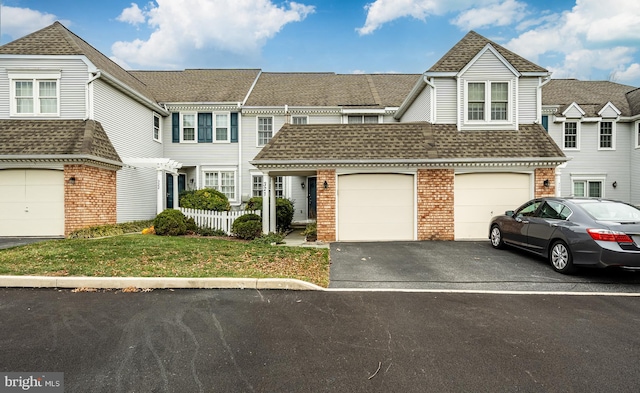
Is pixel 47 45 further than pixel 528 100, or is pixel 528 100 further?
pixel 47 45

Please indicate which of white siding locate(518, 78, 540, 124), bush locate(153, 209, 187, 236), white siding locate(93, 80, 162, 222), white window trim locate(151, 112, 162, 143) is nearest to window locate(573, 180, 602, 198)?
white siding locate(518, 78, 540, 124)

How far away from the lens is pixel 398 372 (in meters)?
3.32

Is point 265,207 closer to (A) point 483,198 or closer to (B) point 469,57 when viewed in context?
(A) point 483,198

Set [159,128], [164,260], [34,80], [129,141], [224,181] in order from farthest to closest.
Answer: [224,181] → [159,128] → [129,141] → [34,80] → [164,260]

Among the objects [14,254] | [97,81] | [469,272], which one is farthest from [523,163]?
[97,81]

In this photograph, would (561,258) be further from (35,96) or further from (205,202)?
(35,96)

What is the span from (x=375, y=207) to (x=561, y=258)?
5589 mm

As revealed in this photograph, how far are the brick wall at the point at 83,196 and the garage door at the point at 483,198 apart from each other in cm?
1319

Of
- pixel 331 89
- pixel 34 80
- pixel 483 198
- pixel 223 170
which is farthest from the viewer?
pixel 331 89

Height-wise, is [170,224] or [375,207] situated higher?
[375,207]

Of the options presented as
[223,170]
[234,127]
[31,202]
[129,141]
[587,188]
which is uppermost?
[234,127]

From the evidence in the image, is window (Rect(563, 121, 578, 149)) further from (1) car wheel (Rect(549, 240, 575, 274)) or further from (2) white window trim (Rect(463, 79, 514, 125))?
(1) car wheel (Rect(549, 240, 575, 274))

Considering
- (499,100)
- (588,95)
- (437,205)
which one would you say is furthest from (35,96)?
(588,95)

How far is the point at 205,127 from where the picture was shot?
18594 mm
